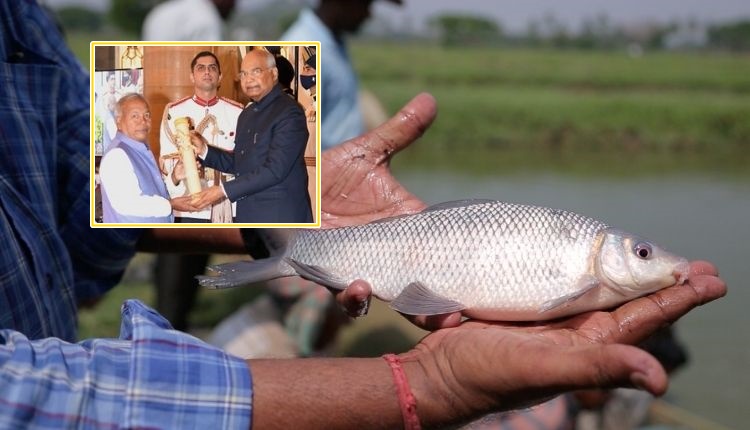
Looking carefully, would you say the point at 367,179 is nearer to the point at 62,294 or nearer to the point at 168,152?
the point at 168,152

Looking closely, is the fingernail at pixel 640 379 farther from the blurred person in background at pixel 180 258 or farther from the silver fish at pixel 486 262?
the blurred person in background at pixel 180 258

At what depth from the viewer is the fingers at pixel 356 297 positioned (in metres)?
1.78

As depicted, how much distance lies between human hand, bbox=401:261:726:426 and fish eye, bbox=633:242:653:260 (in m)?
0.11

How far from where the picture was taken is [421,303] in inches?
70.1

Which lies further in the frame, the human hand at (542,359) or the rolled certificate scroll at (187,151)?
the rolled certificate scroll at (187,151)

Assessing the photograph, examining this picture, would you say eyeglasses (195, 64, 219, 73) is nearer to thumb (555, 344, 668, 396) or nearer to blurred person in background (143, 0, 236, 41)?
thumb (555, 344, 668, 396)

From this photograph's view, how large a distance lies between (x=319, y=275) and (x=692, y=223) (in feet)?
33.6

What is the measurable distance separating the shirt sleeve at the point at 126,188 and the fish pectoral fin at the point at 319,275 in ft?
0.94

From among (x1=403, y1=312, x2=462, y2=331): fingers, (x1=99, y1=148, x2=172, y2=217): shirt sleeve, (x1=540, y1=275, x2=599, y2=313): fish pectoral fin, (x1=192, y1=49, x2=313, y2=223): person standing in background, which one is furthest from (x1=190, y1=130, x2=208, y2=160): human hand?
(x1=540, y1=275, x2=599, y2=313): fish pectoral fin

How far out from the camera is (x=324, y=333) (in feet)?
14.5

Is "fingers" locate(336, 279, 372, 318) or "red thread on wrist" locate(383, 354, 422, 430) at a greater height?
"fingers" locate(336, 279, 372, 318)

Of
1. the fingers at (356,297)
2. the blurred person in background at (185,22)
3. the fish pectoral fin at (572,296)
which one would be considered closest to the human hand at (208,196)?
the fingers at (356,297)

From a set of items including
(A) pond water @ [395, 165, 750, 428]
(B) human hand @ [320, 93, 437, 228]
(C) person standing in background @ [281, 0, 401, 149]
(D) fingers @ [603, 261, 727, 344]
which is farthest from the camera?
(A) pond water @ [395, 165, 750, 428]

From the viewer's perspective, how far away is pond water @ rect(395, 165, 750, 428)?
6.21 metres
